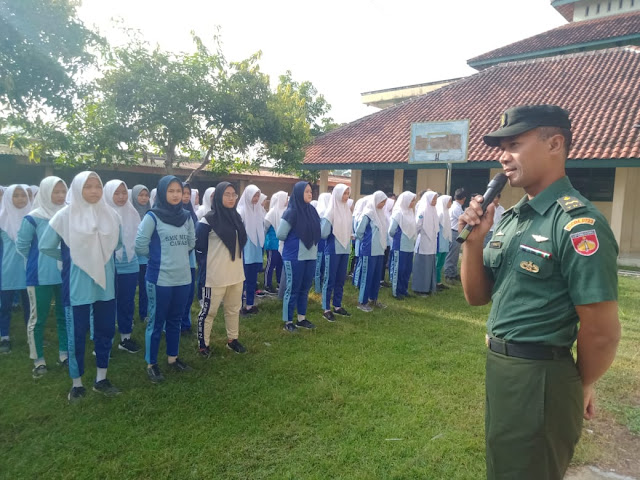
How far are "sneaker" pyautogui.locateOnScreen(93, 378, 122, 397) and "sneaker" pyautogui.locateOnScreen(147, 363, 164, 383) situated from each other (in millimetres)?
286

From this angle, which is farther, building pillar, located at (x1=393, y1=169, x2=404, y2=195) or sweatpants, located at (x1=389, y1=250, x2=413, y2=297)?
building pillar, located at (x1=393, y1=169, x2=404, y2=195)

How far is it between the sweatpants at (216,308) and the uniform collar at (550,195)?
3.17 meters

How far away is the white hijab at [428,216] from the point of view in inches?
279

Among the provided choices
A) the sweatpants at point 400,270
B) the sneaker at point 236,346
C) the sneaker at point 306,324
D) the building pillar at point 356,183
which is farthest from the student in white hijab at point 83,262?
the building pillar at point 356,183

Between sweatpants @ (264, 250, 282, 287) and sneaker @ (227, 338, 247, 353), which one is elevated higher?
sweatpants @ (264, 250, 282, 287)

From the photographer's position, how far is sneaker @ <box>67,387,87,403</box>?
3318 mm

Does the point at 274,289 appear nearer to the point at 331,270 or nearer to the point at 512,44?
the point at 331,270

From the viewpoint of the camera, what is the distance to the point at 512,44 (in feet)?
59.4

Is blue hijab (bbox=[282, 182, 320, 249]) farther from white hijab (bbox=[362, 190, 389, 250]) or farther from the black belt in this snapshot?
the black belt

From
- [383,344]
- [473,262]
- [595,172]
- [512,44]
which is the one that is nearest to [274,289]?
[383,344]

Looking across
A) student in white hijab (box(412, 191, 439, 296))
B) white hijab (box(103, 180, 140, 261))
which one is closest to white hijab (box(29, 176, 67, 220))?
white hijab (box(103, 180, 140, 261))

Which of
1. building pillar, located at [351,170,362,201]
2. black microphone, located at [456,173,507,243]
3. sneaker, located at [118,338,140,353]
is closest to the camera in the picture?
black microphone, located at [456,173,507,243]

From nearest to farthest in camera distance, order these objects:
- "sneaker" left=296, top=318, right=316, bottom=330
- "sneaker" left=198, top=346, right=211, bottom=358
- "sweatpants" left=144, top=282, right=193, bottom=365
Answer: "sweatpants" left=144, top=282, right=193, bottom=365
"sneaker" left=198, top=346, right=211, bottom=358
"sneaker" left=296, top=318, right=316, bottom=330

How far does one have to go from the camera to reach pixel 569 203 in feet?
4.87
